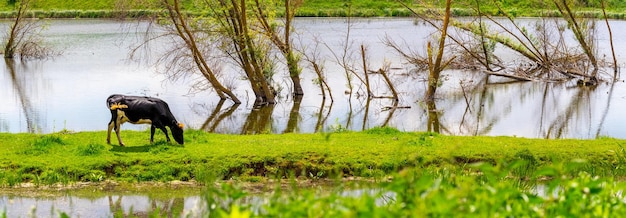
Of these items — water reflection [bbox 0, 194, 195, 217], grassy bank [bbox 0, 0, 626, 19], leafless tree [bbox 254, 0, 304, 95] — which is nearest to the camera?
water reflection [bbox 0, 194, 195, 217]

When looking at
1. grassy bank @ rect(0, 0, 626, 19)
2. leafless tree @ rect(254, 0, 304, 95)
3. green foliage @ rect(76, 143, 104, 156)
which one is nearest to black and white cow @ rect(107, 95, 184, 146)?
green foliage @ rect(76, 143, 104, 156)

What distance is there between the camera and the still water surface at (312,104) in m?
22.2

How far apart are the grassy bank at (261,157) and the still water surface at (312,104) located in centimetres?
509

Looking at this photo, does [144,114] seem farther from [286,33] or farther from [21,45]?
[21,45]

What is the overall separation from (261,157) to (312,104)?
40.7ft

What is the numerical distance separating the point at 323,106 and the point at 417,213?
2123 cm

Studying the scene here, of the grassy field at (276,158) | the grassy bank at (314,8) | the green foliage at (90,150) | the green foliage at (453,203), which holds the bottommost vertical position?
the grassy field at (276,158)

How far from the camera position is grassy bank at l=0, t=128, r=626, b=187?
44.9ft

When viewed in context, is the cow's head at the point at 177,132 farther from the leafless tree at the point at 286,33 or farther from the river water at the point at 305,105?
the leafless tree at the point at 286,33

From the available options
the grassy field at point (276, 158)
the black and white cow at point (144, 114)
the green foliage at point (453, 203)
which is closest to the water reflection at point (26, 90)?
the grassy field at point (276, 158)

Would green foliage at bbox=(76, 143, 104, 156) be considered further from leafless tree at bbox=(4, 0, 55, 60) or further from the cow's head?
leafless tree at bbox=(4, 0, 55, 60)

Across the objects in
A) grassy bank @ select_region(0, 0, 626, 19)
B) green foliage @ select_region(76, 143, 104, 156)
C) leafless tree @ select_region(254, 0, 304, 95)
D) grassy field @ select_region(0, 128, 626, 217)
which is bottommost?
grassy field @ select_region(0, 128, 626, 217)

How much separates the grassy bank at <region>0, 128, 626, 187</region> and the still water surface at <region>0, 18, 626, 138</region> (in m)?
5.09

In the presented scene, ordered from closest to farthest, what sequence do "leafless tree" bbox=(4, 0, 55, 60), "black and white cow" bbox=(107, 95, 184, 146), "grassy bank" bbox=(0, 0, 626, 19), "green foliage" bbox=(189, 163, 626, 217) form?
"green foliage" bbox=(189, 163, 626, 217) < "black and white cow" bbox=(107, 95, 184, 146) < "leafless tree" bbox=(4, 0, 55, 60) < "grassy bank" bbox=(0, 0, 626, 19)
